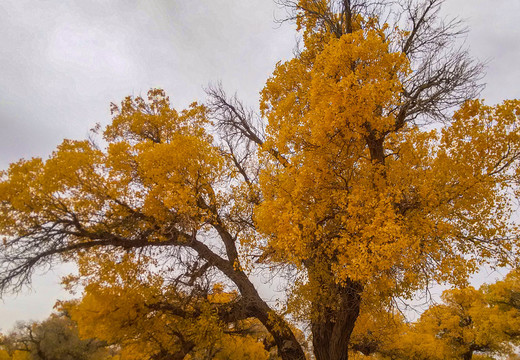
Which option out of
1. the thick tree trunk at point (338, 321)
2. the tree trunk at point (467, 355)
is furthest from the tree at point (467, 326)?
the thick tree trunk at point (338, 321)

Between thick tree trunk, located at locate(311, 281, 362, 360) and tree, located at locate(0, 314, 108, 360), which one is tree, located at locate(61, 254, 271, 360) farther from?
tree, located at locate(0, 314, 108, 360)

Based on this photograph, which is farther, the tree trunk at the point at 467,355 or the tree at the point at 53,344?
the tree trunk at the point at 467,355

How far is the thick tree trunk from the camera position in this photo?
7.52 m

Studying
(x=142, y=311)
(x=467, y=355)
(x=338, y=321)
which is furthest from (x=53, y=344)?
(x=467, y=355)

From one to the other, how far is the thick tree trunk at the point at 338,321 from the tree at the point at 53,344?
16904 millimetres

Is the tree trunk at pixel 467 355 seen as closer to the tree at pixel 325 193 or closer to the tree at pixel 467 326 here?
the tree at pixel 467 326

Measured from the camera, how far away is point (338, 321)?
7.68 meters

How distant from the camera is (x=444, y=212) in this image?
21.4 ft

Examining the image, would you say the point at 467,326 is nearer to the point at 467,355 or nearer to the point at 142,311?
the point at 467,355

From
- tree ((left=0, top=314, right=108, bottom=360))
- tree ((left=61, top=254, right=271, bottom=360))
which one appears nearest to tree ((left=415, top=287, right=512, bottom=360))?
tree ((left=61, top=254, right=271, bottom=360))

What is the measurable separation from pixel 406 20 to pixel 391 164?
13.4ft

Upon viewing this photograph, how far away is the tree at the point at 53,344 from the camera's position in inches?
769

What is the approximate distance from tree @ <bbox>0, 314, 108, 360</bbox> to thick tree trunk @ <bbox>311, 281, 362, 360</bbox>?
16.9 meters

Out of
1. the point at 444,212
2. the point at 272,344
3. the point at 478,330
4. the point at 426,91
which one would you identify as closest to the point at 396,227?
the point at 444,212
